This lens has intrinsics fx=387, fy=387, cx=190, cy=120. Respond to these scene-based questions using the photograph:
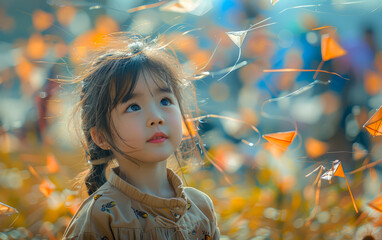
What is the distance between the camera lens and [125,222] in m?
0.77

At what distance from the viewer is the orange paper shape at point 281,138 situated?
1.36 meters

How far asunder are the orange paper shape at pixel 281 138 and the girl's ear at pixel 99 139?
69cm

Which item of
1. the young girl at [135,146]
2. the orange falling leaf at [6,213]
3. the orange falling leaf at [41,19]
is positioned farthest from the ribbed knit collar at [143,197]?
the orange falling leaf at [41,19]

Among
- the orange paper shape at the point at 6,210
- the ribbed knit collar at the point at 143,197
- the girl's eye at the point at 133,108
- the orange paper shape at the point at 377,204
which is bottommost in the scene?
the orange paper shape at the point at 377,204

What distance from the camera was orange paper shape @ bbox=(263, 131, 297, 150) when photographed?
136cm

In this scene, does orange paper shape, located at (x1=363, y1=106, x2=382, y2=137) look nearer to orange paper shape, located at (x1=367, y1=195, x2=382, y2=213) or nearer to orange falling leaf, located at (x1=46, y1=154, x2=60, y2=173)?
orange paper shape, located at (x1=367, y1=195, x2=382, y2=213)

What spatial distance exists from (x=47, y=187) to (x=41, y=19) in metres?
0.64

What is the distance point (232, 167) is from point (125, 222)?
820mm

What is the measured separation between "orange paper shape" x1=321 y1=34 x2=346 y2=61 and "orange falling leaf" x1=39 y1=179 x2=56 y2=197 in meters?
1.13

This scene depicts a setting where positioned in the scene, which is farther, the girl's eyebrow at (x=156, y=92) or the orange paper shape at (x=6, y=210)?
the orange paper shape at (x=6, y=210)

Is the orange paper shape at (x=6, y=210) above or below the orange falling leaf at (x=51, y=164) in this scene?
below

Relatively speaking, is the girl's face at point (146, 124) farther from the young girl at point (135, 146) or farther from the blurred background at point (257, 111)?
the blurred background at point (257, 111)

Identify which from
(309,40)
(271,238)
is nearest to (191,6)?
(309,40)

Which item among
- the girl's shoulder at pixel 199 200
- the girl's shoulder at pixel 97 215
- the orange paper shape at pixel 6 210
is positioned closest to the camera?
the girl's shoulder at pixel 97 215
